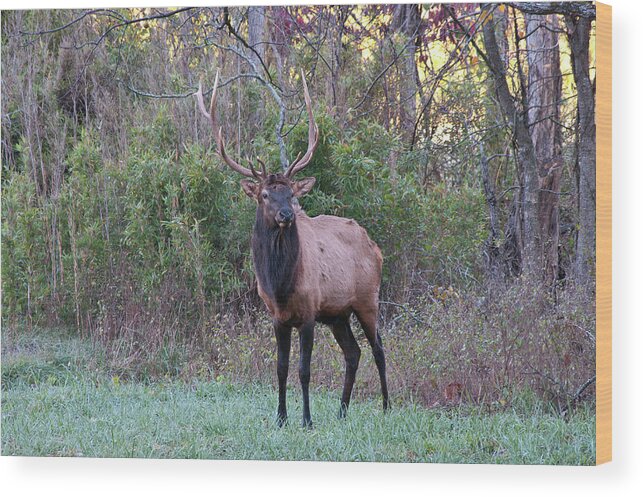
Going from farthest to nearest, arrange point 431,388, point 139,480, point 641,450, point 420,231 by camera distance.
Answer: point 420,231
point 431,388
point 139,480
point 641,450

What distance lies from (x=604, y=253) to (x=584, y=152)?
2.49 ft

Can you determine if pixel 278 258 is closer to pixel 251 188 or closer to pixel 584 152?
pixel 251 188

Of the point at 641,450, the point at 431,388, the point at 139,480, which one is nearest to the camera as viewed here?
the point at 641,450

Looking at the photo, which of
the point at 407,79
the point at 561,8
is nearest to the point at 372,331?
the point at 407,79

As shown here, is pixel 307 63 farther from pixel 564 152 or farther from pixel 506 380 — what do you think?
pixel 506 380

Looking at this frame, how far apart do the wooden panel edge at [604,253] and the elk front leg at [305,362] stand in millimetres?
1527

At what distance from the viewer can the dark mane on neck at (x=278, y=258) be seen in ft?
19.2

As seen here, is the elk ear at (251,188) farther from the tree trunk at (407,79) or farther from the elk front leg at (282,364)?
the tree trunk at (407,79)

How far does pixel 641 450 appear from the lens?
532 centimetres

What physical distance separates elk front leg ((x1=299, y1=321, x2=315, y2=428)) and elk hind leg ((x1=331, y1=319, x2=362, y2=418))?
0.30 meters

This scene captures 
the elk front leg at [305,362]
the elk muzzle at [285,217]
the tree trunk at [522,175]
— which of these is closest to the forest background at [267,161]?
the tree trunk at [522,175]

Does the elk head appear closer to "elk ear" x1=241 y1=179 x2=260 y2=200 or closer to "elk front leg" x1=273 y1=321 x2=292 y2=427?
"elk ear" x1=241 y1=179 x2=260 y2=200

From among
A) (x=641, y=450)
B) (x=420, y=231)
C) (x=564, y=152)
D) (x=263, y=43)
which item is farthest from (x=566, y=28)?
(x=641, y=450)

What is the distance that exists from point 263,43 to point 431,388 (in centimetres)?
252
